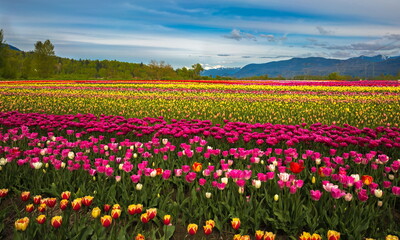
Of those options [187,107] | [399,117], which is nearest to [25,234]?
[187,107]

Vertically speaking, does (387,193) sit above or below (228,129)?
below

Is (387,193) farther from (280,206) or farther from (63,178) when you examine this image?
(63,178)

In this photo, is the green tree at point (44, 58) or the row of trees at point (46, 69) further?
the green tree at point (44, 58)

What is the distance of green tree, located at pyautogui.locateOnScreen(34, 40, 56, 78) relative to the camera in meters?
66.8

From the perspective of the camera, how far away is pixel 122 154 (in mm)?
5109

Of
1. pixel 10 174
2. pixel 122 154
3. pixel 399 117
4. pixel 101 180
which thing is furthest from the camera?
pixel 399 117

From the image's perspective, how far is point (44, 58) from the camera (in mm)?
68750

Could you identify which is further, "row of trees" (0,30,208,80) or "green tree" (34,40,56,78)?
"green tree" (34,40,56,78)

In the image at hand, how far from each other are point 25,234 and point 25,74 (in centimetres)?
6949

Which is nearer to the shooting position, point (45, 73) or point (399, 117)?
point (399, 117)

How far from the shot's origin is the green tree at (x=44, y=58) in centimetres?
6681

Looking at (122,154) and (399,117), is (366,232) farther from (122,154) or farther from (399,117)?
(399,117)

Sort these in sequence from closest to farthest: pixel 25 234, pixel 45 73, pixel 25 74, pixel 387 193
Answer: pixel 25 234
pixel 387 193
pixel 25 74
pixel 45 73

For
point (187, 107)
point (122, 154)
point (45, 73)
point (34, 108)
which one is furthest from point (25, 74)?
point (122, 154)
